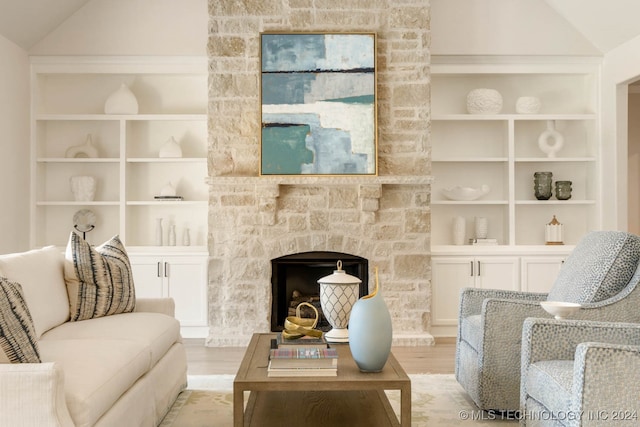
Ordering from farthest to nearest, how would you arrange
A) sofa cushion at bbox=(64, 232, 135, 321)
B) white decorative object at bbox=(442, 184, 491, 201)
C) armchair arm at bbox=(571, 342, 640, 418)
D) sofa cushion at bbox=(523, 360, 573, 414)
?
white decorative object at bbox=(442, 184, 491, 201), sofa cushion at bbox=(64, 232, 135, 321), sofa cushion at bbox=(523, 360, 573, 414), armchair arm at bbox=(571, 342, 640, 418)

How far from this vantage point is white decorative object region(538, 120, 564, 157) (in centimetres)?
610

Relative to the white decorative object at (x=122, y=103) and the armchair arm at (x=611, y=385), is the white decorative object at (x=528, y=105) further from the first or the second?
the armchair arm at (x=611, y=385)

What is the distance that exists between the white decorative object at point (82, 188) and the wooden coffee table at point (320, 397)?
3.33 metres

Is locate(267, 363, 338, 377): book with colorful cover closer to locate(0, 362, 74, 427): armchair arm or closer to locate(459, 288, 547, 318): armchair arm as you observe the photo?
locate(0, 362, 74, 427): armchair arm

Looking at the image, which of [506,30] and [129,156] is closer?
[506,30]

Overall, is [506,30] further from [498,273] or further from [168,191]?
[168,191]

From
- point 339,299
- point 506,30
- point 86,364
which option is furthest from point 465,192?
point 86,364

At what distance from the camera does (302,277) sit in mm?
5906

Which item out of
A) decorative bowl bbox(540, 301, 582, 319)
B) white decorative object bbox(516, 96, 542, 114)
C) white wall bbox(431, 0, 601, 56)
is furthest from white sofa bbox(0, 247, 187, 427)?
white decorative object bbox(516, 96, 542, 114)

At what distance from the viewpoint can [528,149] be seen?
20.8ft

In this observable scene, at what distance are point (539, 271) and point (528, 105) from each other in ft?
5.00

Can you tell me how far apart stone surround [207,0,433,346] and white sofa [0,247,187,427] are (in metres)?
1.53

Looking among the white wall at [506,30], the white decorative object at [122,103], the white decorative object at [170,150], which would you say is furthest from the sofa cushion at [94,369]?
the white wall at [506,30]

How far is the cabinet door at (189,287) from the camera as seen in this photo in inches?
225
